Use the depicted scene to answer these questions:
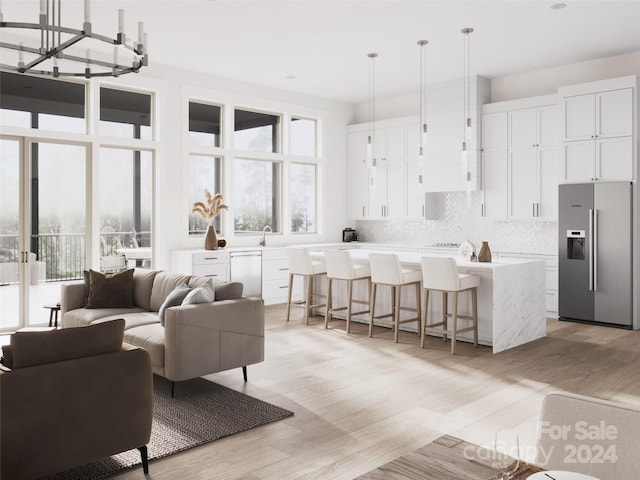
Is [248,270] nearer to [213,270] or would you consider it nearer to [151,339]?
[213,270]

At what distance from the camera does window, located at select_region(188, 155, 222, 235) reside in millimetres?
7918

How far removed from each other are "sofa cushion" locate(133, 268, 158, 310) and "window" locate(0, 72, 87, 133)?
242 centimetres

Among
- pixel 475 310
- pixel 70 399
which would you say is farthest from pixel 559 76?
pixel 70 399

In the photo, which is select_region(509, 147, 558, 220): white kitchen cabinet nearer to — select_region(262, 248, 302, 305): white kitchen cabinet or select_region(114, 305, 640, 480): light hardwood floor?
select_region(114, 305, 640, 480): light hardwood floor

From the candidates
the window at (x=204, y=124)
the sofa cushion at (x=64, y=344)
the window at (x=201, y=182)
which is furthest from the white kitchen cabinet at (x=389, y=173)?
the sofa cushion at (x=64, y=344)

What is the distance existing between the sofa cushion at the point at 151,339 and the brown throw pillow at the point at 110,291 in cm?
91

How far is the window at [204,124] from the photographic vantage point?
26.1ft

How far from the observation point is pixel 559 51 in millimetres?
6781

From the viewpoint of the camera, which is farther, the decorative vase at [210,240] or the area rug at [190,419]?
the decorative vase at [210,240]

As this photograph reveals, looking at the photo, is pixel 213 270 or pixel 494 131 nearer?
pixel 213 270

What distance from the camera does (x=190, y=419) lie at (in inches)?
143

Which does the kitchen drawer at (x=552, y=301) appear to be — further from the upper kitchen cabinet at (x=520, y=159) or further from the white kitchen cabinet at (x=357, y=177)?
the white kitchen cabinet at (x=357, y=177)

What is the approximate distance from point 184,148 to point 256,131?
146 cm

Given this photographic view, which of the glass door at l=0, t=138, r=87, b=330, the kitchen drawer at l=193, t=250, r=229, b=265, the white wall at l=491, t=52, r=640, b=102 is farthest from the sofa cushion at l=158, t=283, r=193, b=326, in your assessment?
the white wall at l=491, t=52, r=640, b=102
